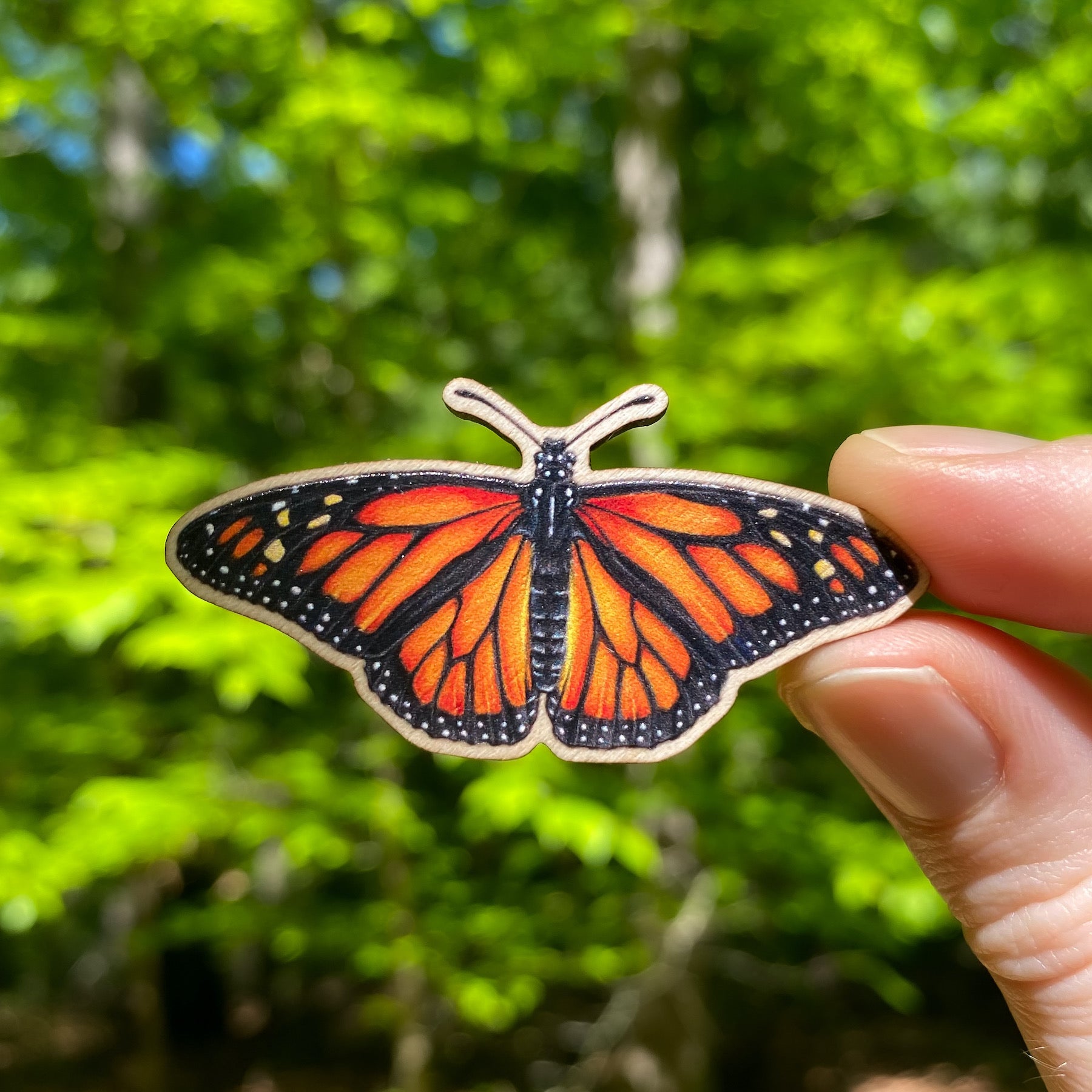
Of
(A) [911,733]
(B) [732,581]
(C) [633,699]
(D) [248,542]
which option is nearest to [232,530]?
(D) [248,542]

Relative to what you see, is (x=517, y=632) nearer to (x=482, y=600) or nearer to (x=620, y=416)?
(x=482, y=600)

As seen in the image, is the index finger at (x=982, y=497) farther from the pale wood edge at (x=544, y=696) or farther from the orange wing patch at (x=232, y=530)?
the orange wing patch at (x=232, y=530)

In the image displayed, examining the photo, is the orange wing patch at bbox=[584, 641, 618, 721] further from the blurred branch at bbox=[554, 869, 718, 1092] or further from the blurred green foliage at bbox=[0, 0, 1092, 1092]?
the blurred branch at bbox=[554, 869, 718, 1092]

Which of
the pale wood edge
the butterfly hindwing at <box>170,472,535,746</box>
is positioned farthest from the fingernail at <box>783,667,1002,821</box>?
the butterfly hindwing at <box>170,472,535,746</box>

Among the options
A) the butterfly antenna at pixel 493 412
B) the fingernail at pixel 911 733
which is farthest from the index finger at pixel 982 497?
the butterfly antenna at pixel 493 412

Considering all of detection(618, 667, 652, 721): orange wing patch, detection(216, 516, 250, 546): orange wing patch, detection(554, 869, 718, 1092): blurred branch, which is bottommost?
detection(554, 869, 718, 1092): blurred branch

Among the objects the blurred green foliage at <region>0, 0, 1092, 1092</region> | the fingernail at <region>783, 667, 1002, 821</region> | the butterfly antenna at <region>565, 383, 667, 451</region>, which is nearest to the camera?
the butterfly antenna at <region>565, 383, 667, 451</region>

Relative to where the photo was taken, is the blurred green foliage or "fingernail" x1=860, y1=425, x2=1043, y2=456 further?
the blurred green foliage

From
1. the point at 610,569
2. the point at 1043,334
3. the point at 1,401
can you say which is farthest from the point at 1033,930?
the point at 1,401
